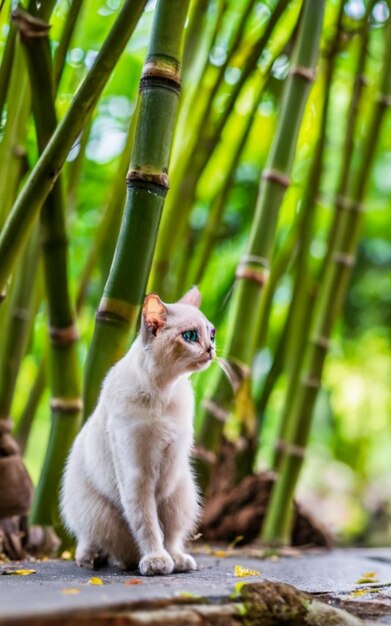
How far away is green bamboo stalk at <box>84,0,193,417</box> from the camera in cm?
96

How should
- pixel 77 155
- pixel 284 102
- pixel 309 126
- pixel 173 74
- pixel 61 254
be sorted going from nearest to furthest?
pixel 173 74, pixel 61 254, pixel 284 102, pixel 77 155, pixel 309 126

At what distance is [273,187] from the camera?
50.3 inches

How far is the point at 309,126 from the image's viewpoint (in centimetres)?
192

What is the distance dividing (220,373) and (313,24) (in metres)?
0.60

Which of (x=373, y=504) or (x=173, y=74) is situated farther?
(x=373, y=504)

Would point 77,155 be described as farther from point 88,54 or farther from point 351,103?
point 351,103

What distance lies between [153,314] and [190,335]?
2.0 inches

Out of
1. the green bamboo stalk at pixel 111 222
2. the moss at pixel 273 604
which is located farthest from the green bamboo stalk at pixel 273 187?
the moss at pixel 273 604

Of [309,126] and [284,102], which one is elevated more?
[309,126]

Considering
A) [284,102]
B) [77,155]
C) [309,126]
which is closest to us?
[284,102]

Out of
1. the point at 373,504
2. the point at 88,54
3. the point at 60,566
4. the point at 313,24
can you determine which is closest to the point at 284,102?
the point at 313,24

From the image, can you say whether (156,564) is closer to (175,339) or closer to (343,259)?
(175,339)

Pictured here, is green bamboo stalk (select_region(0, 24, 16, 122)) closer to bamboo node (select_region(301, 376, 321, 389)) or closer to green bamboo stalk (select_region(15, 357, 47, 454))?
green bamboo stalk (select_region(15, 357, 47, 454))

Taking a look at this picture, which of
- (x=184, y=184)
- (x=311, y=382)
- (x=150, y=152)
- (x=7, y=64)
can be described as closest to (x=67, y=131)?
(x=150, y=152)
